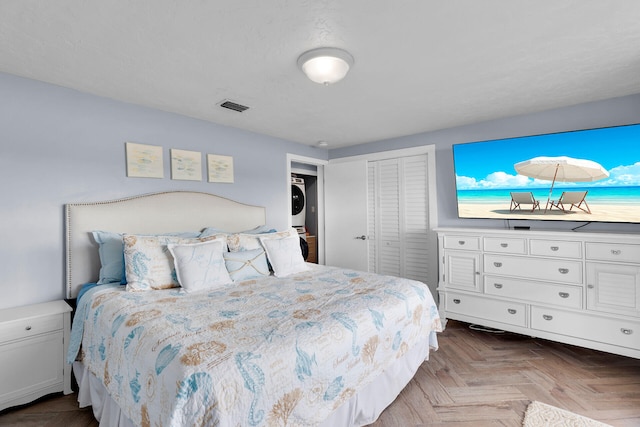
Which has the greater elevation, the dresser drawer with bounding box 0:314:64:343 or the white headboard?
the white headboard

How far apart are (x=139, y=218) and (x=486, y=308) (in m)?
3.52

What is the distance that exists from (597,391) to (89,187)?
4.26 metres

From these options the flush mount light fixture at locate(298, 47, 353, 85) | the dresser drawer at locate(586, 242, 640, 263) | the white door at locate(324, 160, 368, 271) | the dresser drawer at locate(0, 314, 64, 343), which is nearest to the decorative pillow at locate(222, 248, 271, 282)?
the dresser drawer at locate(0, 314, 64, 343)

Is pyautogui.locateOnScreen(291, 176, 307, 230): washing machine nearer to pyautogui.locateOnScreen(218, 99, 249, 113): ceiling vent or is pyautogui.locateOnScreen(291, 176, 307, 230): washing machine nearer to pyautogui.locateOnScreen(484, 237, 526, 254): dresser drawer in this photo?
pyautogui.locateOnScreen(218, 99, 249, 113): ceiling vent

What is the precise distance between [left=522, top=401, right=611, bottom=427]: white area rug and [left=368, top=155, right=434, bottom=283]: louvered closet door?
1.94 metres

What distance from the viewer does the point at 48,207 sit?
7.66 ft

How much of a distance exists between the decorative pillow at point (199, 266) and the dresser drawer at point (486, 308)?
2440 millimetres

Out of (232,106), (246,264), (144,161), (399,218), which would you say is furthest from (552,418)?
(144,161)

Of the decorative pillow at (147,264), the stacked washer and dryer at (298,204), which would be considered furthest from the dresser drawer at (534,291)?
the stacked washer and dryer at (298,204)

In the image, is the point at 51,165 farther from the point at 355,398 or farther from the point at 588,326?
the point at 588,326

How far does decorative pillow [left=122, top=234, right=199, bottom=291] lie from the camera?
219 cm

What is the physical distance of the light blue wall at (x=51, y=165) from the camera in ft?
7.14

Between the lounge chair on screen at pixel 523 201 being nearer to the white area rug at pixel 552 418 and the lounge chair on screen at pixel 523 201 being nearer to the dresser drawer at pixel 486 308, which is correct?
the dresser drawer at pixel 486 308

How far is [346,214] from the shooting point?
15.1ft
